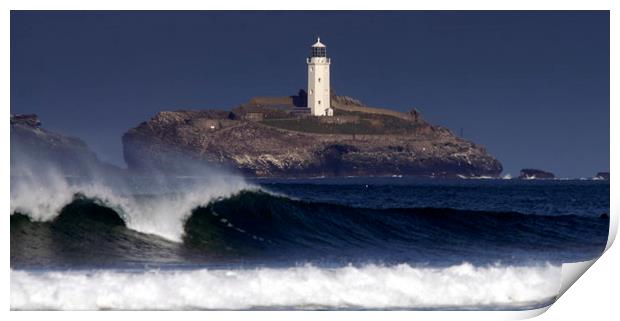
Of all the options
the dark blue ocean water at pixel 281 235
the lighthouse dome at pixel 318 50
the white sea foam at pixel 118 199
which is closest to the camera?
the dark blue ocean water at pixel 281 235

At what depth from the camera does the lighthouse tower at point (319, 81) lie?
18.4 meters

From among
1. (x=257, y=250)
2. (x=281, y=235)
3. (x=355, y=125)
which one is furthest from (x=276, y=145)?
(x=257, y=250)

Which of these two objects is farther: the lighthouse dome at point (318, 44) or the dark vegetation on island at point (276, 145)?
the dark vegetation on island at point (276, 145)

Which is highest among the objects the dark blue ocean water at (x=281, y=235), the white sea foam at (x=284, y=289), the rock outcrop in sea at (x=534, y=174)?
the rock outcrop in sea at (x=534, y=174)

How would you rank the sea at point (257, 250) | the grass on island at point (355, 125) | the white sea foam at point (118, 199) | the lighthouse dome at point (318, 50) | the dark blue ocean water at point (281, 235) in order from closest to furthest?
the sea at point (257, 250) → the dark blue ocean water at point (281, 235) → the white sea foam at point (118, 199) → the lighthouse dome at point (318, 50) → the grass on island at point (355, 125)

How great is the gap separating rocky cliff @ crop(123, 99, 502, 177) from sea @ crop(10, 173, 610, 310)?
2.46 metres

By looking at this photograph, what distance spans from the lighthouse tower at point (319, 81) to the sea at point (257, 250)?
2.49 m

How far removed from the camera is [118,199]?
15289 millimetres

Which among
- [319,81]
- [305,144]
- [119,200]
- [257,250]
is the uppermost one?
[319,81]

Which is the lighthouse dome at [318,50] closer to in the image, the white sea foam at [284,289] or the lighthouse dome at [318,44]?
the lighthouse dome at [318,44]

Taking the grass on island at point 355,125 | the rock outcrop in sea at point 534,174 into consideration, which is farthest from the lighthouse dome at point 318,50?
the rock outcrop in sea at point 534,174

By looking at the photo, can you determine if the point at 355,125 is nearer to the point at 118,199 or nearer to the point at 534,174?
the point at 534,174

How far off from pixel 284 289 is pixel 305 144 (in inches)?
594

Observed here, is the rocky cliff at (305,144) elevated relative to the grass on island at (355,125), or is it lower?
lower
